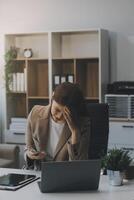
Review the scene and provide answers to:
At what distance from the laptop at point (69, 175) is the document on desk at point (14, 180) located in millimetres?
183

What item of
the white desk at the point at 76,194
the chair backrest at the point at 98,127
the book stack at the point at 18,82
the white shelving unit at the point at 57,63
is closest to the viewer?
the white desk at the point at 76,194

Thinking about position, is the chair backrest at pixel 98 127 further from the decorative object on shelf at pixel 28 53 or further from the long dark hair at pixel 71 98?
the decorative object on shelf at pixel 28 53

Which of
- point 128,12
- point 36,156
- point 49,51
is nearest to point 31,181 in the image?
point 36,156

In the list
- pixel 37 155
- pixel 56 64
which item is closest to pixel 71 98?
pixel 37 155

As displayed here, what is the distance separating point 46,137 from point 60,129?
119 millimetres

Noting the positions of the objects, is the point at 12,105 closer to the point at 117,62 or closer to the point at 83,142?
the point at 117,62

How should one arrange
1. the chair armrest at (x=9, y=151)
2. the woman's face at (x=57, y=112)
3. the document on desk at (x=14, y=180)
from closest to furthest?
the document on desk at (x=14, y=180)
the woman's face at (x=57, y=112)
the chair armrest at (x=9, y=151)

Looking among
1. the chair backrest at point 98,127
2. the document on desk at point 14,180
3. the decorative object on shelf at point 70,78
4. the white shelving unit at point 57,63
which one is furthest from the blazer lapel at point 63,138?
the decorative object on shelf at point 70,78

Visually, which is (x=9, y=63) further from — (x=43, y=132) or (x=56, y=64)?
(x=43, y=132)

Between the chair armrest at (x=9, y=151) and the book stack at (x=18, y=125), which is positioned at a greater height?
the book stack at (x=18, y=125)

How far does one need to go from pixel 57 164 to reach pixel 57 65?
2968mm

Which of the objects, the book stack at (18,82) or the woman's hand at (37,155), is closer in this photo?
the woman's hand at (37,155)

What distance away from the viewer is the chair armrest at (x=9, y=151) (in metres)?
4.79

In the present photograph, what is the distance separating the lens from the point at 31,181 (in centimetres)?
261
